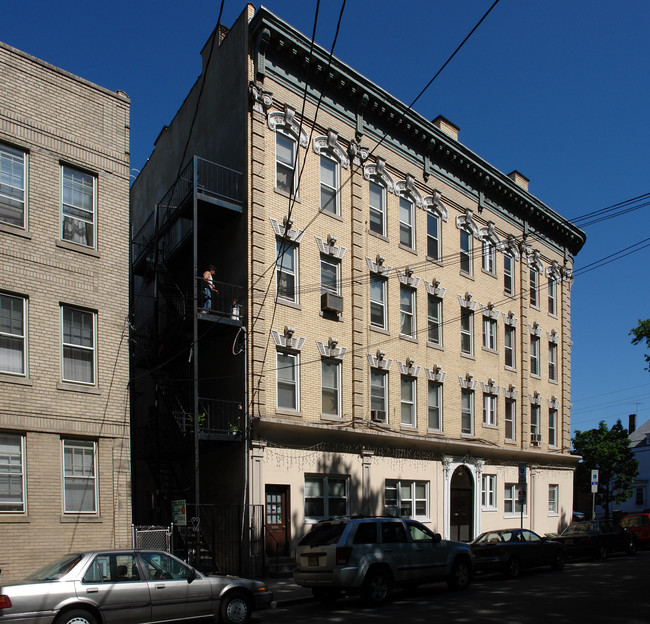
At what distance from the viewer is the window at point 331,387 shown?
73.3ft

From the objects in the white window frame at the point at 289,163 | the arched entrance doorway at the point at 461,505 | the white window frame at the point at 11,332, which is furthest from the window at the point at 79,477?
the arched entrance doorway at the point at 461,505

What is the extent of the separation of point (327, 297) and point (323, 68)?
7176 mm

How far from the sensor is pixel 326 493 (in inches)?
856

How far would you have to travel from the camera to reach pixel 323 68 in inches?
903

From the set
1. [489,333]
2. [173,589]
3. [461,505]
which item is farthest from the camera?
[489,333]

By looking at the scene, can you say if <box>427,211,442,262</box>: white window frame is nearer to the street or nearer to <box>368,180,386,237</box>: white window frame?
<box>368,180,386,237</box>: white window frame

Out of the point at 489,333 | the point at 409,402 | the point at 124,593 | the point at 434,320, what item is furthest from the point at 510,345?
the point at 124,593

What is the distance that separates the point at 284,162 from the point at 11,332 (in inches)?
395

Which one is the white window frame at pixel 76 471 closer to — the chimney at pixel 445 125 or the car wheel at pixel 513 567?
the car wheel at pixel 513 567

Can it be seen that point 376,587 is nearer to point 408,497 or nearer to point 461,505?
point 408,497

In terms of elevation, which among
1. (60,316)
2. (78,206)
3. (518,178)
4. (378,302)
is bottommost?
(60,316)

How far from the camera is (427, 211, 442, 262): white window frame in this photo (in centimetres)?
2752

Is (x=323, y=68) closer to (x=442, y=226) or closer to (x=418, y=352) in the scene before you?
(x=442, y=226)

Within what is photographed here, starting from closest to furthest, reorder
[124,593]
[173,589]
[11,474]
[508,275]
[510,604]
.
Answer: [124,593] < [173,589] < [510,604] < [11,474] < [508,275]
